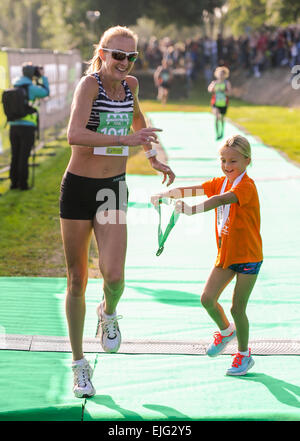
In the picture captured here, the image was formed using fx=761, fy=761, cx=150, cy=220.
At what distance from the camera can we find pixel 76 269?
428cm

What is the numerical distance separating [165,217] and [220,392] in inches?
223

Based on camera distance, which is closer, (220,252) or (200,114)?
(220,252)

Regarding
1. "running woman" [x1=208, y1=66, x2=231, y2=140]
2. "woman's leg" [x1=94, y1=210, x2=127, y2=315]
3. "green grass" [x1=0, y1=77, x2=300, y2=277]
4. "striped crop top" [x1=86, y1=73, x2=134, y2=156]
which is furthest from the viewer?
"running woman" [x1=208, y1=66, x2=231, y2=140]

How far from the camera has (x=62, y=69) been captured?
21.5 metres

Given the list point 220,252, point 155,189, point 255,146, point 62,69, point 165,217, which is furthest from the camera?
point 62,69

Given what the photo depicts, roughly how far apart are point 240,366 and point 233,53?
40056 mm

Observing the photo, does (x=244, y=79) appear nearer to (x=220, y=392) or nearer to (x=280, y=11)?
(x=280, y=11)

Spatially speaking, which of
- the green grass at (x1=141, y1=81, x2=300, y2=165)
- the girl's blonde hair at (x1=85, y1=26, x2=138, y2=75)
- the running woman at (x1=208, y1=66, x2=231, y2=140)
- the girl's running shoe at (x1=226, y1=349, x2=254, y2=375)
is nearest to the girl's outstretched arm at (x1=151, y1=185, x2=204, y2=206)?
the girl's blonde hair at (x1=85, y1=26, x2=138, y2=75)

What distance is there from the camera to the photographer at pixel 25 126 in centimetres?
1174

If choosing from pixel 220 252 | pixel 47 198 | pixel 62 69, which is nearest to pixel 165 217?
pixel 47 198

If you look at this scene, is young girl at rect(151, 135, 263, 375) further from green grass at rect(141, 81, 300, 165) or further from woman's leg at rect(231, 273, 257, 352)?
green grass at rect(141, 81, 300, 165)

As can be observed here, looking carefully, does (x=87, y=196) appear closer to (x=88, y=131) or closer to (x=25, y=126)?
(x=88, y=131)

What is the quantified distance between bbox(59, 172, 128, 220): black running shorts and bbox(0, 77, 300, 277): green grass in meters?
3.52

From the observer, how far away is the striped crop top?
13.6ft
